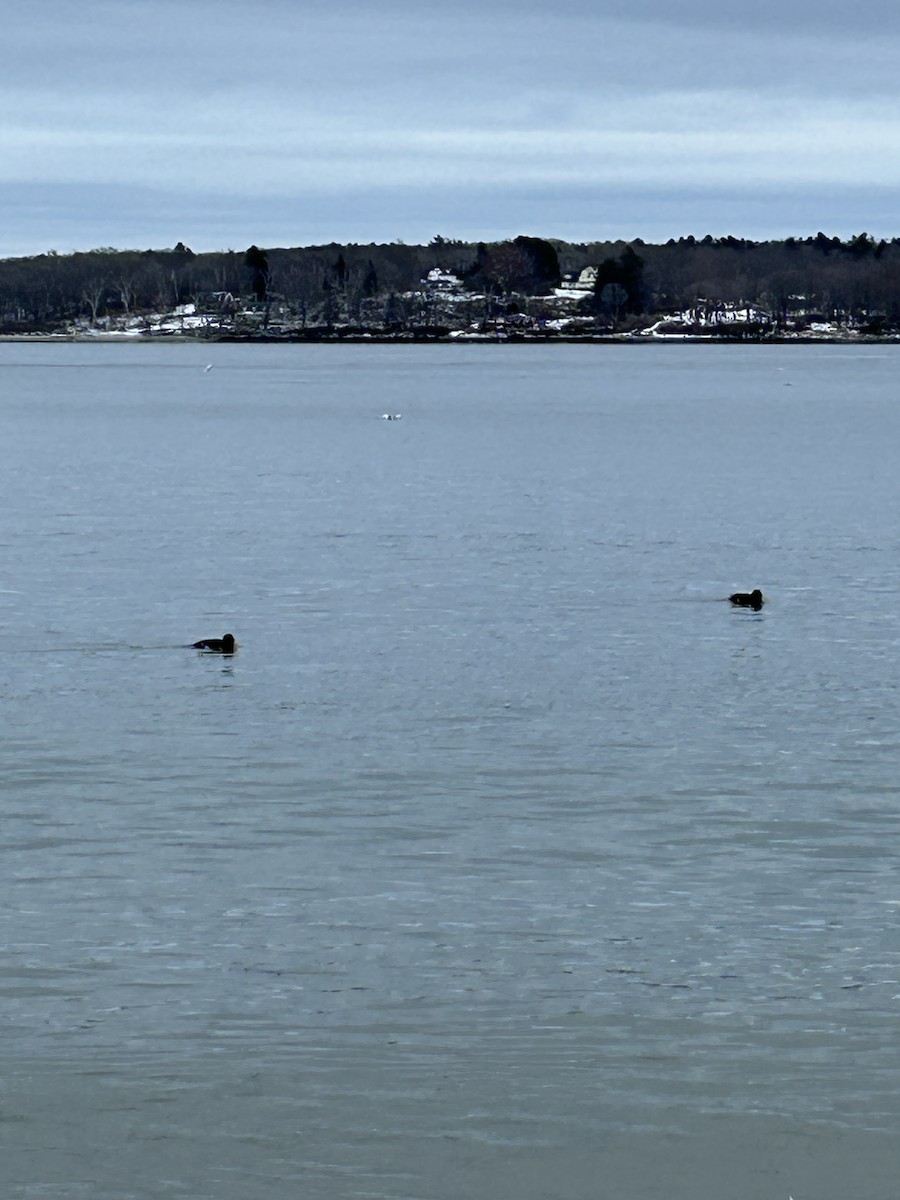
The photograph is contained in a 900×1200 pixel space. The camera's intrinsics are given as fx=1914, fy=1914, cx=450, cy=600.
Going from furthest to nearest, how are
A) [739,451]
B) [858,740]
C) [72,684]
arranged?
[739,451] → [72,684] → [858,740]

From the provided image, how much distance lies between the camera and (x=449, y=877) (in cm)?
1616

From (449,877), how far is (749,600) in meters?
17.6

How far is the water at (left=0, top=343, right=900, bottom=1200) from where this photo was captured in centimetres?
1095

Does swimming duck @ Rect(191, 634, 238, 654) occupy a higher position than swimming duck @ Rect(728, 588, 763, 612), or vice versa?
swimming duck @ Rect(191, 634, 238, 654)

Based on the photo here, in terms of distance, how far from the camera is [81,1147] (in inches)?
423

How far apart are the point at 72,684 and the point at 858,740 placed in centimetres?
1040

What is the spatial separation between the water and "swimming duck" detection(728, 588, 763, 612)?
205 millimetres

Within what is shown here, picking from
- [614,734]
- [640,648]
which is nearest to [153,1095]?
[614,734]

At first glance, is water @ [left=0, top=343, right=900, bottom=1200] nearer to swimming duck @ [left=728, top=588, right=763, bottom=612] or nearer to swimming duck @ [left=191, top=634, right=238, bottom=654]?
swimming duck @ [left=728, top=588, right=763, bottom=612]

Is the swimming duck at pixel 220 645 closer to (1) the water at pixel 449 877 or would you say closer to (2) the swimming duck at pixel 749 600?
(1) the water at pixel 449 877

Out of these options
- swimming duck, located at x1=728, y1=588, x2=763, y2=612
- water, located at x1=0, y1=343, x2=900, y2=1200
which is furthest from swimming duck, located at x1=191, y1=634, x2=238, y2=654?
swimming duck, located at x1=728, y1=588, x2=763, y2=612

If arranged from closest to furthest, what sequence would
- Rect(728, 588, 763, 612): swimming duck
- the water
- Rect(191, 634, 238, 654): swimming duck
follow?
the water
Rect(191, 634, 238, 654): swimming duck
Rect(728, 588, 763, 612): swimming duck

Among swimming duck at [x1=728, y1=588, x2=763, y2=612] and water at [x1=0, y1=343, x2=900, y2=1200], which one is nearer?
water at [x1=0, y1=343, x2=900, y2=1200]

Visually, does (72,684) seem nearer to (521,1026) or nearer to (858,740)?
(858,740)
